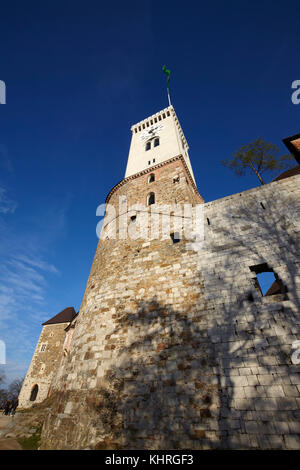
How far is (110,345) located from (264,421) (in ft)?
16.5

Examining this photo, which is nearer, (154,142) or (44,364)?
(154,142)

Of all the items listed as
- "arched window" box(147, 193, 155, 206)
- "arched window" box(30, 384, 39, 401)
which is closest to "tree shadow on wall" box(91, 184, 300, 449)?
"arched window" box(147, 193, 155, 206)

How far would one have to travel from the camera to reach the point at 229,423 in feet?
17.0

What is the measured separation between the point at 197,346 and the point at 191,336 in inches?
13.3

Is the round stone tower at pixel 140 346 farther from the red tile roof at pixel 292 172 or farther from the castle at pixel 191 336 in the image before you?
the red tile roof at pixel 292 172

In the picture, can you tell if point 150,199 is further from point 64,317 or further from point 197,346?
point 64,317

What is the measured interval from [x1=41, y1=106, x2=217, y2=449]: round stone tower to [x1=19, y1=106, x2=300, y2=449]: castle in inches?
1.4

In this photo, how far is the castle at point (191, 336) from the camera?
5.34 meters

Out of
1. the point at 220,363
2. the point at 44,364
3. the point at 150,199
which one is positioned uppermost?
the point at 150,199

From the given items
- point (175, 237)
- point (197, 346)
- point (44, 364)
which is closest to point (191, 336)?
point (197, 346)

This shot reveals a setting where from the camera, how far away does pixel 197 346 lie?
6.54m

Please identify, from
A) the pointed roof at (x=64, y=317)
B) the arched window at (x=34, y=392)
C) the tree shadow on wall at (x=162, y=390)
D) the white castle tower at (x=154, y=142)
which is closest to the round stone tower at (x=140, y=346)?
the tree shadow on wall at (x=162, y=390)
